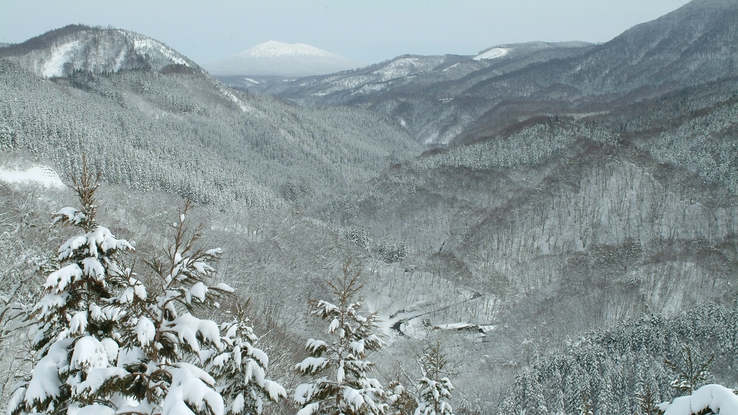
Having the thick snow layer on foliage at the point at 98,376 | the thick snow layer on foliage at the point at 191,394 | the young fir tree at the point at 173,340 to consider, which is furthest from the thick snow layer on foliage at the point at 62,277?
the thick snow layer on foliage at the point at 191,394

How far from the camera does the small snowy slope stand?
9038cm

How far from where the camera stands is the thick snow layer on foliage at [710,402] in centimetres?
699

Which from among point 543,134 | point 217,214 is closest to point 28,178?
point 217,214

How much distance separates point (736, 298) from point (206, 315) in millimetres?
101404

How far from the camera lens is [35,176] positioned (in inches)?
3730

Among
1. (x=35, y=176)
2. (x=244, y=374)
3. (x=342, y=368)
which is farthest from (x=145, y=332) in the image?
(x=35, y=176)

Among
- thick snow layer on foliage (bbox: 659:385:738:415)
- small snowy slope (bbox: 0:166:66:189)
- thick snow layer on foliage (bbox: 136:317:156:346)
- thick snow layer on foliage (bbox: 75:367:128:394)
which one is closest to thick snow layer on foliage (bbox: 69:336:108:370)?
Result: thick snow layer on foliage (bbox: 75:367:128:394)

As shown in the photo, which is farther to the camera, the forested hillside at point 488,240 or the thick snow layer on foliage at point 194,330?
the forested hillside at point 488,240

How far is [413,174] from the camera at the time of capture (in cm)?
18250

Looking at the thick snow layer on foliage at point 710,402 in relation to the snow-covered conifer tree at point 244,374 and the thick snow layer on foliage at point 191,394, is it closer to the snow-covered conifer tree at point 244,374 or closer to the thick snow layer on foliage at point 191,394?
the thick snow layer on foliage at point 191,394

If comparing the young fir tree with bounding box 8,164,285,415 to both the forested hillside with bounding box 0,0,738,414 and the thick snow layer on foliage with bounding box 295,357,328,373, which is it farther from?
the forested hillside with bounding box 0,0,738,414

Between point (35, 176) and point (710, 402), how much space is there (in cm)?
11853

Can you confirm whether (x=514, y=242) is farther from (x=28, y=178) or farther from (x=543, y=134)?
(x=28, y=178)

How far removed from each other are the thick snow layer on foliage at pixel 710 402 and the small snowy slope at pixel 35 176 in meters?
110
